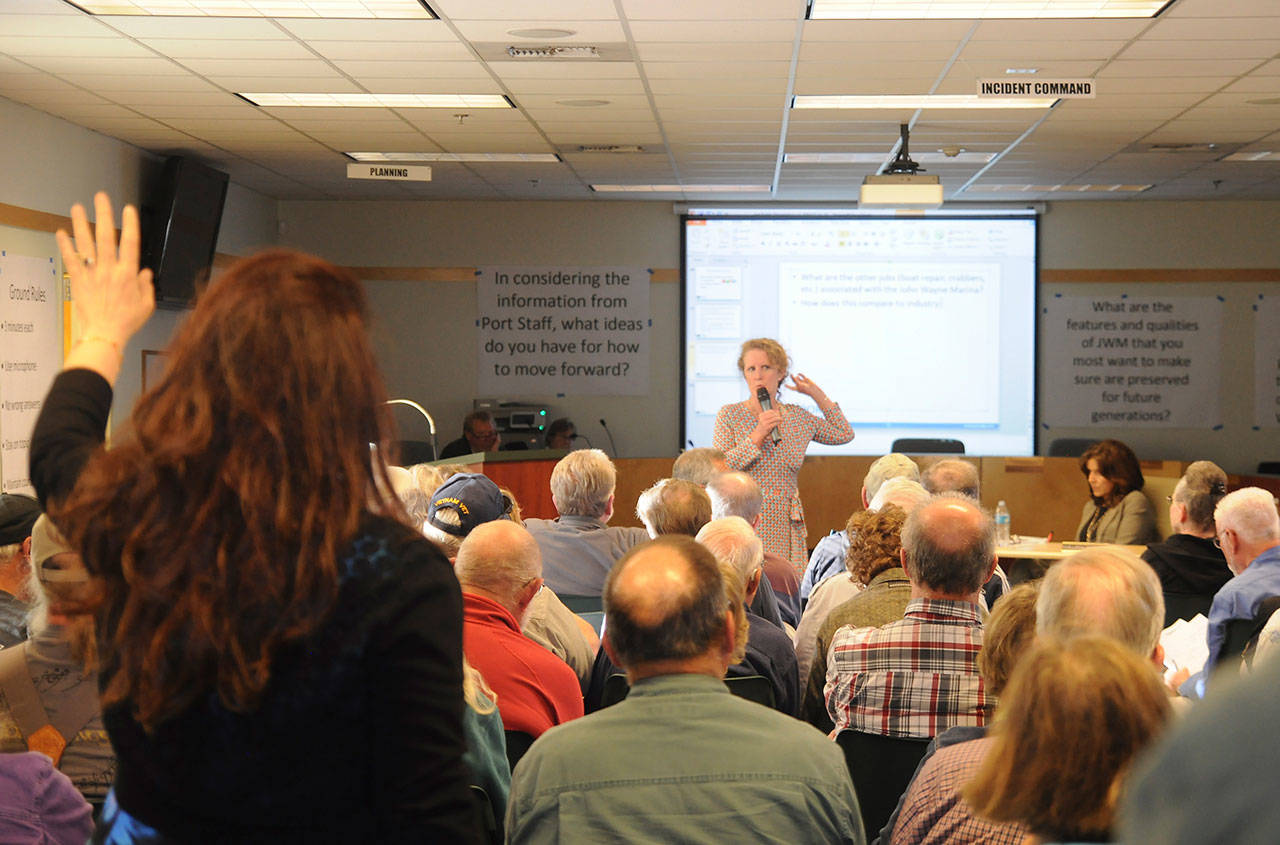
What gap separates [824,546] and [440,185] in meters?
6.06

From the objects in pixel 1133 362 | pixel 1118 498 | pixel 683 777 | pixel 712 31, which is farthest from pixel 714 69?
pixel 1133 362

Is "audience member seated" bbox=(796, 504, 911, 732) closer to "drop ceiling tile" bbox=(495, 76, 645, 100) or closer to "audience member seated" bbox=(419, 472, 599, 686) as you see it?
"audience member seated" bbox=(419, 472, 599, 686)

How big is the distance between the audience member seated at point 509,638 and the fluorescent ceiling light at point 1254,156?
23.5 feet

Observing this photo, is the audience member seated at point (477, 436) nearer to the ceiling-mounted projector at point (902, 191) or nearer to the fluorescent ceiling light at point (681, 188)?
the fluorescent ceiling light at point (681, 188)

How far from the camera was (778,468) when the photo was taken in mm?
5789

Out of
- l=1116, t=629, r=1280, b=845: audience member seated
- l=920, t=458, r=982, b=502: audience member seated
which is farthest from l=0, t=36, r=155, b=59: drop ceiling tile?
l=1116, t=629, r=1280, b=845: audience member seated

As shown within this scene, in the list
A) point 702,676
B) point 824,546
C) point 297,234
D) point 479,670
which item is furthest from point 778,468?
point 297,234

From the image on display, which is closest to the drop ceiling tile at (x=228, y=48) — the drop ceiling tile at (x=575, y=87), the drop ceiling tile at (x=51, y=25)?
the drop ceiling tile at (x=51, y=25)

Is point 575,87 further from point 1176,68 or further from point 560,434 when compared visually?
point 560,434

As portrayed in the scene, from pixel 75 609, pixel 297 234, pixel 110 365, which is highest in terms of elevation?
pixel 297 234

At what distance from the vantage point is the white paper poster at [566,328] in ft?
33.8

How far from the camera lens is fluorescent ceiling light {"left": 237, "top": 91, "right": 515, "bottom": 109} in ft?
20.5

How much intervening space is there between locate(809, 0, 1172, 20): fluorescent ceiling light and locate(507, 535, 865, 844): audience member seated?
371 cm

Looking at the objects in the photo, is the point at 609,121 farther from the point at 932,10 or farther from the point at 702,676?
the point at 702,676
